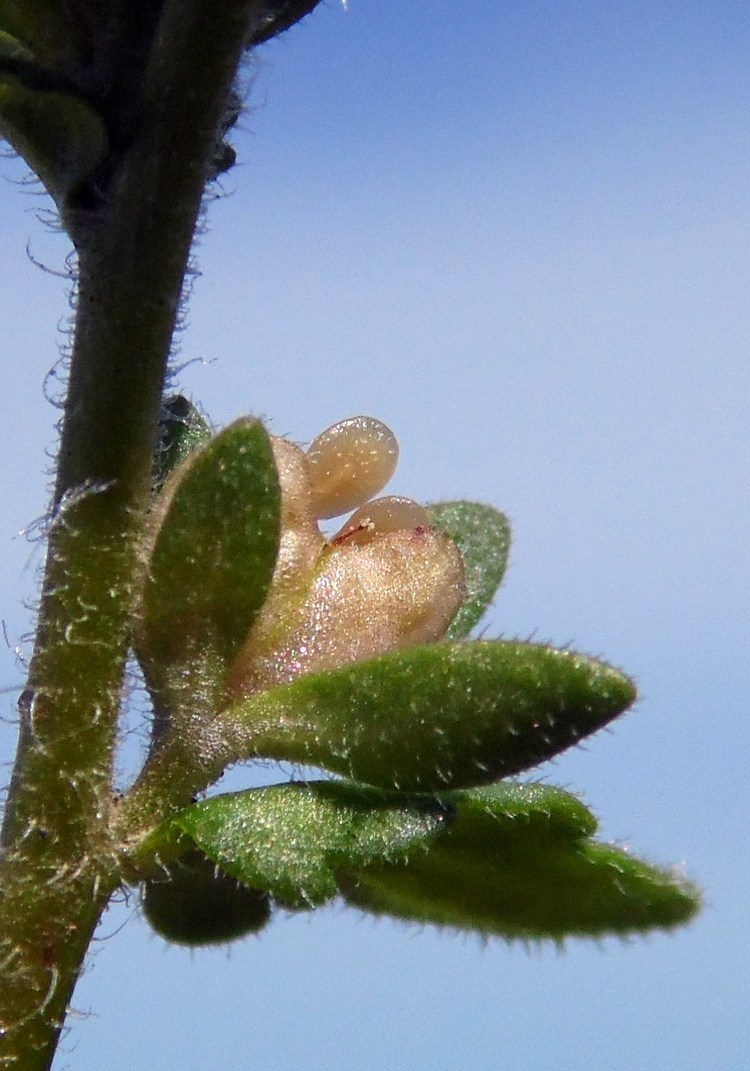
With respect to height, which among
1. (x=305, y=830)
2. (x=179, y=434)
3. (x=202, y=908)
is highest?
(x=179, y=434)

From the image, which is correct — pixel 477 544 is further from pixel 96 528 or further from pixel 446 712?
pixel 96 528

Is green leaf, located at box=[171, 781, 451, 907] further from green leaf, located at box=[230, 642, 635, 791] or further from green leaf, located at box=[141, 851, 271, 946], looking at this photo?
green leaf, located at box=[141, 851, 271, 946]

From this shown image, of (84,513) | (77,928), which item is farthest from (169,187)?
(77,928)

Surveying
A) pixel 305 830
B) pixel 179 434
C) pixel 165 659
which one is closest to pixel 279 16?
pixel 179 434

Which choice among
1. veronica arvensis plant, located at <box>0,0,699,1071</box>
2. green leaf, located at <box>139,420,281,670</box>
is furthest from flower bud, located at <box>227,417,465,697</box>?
green leaf, located at <box>139,420,281,670</box>

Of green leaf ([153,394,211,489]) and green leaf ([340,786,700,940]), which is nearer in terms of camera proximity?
green leaf ([340,786,700,940])

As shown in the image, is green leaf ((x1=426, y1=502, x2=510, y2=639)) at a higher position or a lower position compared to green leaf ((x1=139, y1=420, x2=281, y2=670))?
higher

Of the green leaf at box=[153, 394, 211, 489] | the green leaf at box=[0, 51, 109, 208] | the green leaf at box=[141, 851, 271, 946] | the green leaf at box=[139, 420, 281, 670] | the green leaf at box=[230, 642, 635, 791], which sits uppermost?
the green leaf at box=[0, 51, 109, 208]

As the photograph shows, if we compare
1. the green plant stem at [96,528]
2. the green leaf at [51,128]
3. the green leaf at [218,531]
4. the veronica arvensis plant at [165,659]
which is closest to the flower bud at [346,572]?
the veronica arvensis plant at [165,659]
